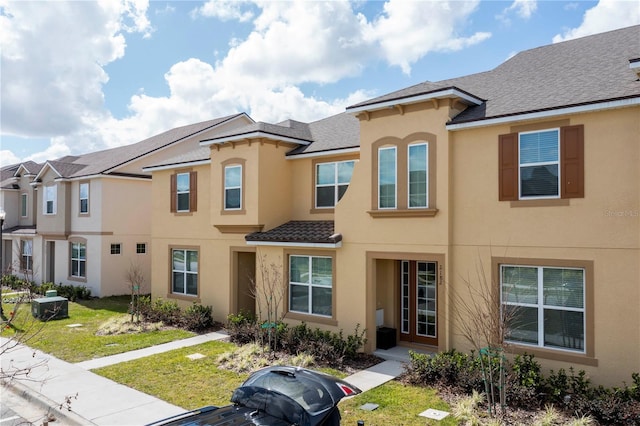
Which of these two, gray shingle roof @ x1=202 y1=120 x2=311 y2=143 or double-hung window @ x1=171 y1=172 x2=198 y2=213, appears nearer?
gray shingle roof @ x1=202 y1=120 x2=311 y2=143

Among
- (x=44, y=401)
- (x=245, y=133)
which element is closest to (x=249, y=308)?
(x=245, y=133)

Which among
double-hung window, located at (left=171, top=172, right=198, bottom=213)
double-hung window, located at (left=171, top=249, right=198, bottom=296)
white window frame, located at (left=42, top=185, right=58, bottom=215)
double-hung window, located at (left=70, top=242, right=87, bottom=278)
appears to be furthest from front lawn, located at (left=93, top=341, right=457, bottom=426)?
white window frame, located at (left=42, top=185, right=58, bottom=215)


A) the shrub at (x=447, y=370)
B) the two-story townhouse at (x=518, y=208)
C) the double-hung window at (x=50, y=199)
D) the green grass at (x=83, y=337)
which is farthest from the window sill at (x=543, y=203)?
the double-hung window at (x=50, y=199)

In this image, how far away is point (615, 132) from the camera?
971 centimetres

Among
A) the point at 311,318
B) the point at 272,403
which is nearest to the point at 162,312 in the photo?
the point at 311,318

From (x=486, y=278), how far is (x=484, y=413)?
10.8 ft

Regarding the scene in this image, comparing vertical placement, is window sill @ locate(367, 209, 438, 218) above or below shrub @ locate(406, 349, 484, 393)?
above

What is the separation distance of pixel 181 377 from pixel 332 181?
7.60m

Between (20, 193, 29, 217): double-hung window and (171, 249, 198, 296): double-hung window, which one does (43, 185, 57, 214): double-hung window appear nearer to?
(20, 193, 29, 217): double-hung window

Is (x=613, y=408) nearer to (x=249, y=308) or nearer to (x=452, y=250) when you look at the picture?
(x=452, y=250)

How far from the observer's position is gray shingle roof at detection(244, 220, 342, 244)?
45.4 ft

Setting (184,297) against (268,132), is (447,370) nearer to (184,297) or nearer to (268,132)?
(268,132)

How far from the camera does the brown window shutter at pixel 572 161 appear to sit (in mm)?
10078

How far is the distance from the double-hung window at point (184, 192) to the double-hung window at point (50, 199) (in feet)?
35.6
